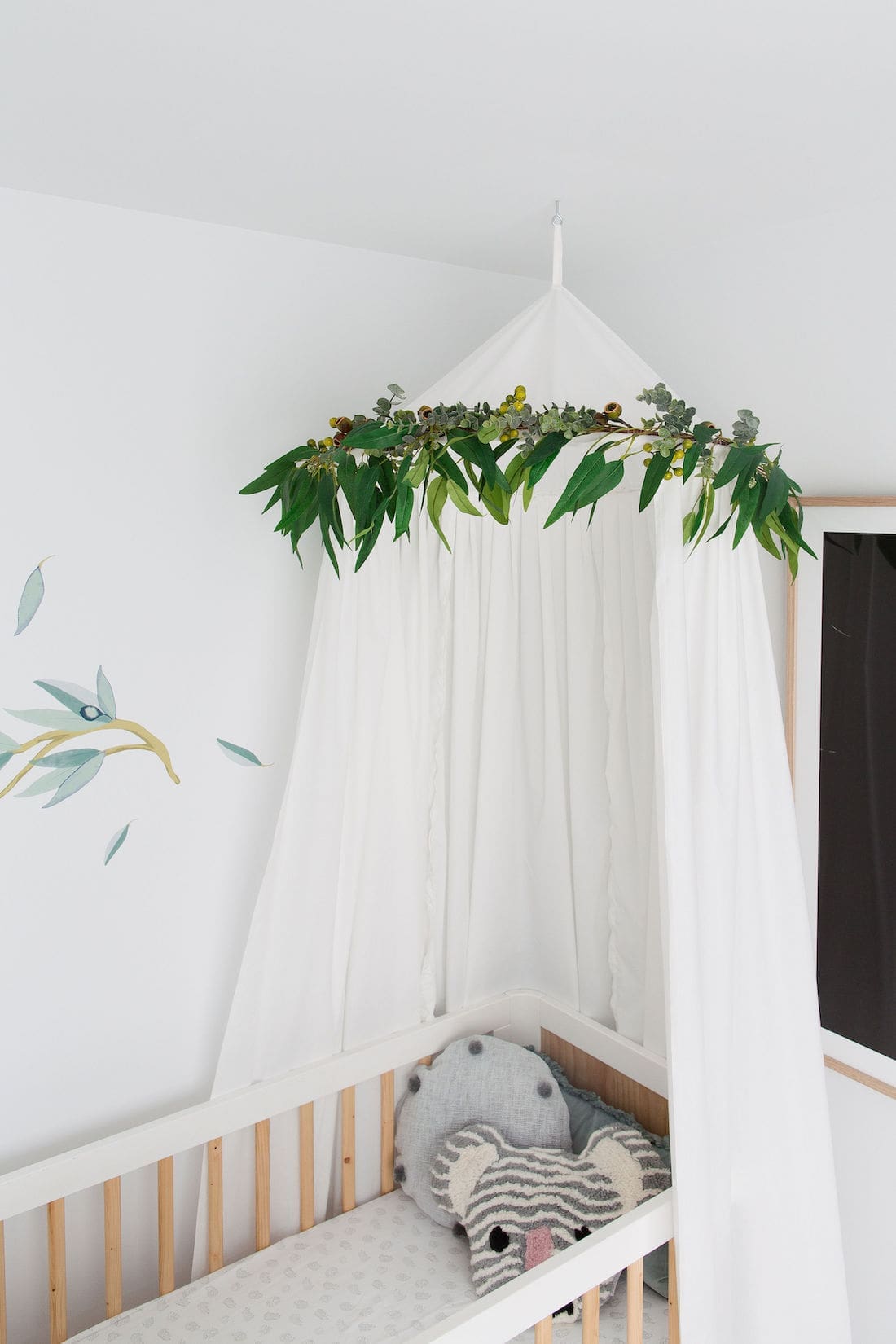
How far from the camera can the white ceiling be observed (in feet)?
3.83

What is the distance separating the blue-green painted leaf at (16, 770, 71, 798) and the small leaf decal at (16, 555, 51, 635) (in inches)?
11.2

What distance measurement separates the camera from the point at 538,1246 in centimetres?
172

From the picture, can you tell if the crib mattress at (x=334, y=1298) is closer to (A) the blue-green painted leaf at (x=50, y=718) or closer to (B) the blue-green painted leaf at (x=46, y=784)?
(B) the blue-green painted leaf at (x=46, y=784)

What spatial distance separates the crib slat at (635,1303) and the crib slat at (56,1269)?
3.41 feet

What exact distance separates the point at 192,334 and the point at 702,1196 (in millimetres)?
1874

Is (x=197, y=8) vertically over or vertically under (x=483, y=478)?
over

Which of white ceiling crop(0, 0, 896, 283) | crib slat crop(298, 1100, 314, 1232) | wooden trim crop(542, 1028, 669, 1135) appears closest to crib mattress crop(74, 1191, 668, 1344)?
crib slat crop(298, 1100, 314, 1232)

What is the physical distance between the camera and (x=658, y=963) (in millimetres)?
1981

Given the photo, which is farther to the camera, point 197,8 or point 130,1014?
point 130,1014

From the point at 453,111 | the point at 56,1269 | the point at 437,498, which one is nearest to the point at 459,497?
the point at 437,498

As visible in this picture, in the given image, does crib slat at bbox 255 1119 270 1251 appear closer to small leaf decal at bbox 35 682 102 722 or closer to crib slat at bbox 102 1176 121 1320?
crib slat at bbox 102 1176 121 1320

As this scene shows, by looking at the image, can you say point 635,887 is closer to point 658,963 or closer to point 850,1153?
point 658,963

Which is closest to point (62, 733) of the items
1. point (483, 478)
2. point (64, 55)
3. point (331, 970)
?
point (331, 970)

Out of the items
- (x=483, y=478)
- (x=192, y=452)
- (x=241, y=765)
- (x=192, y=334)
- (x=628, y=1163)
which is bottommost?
(x=628, y=1163)
